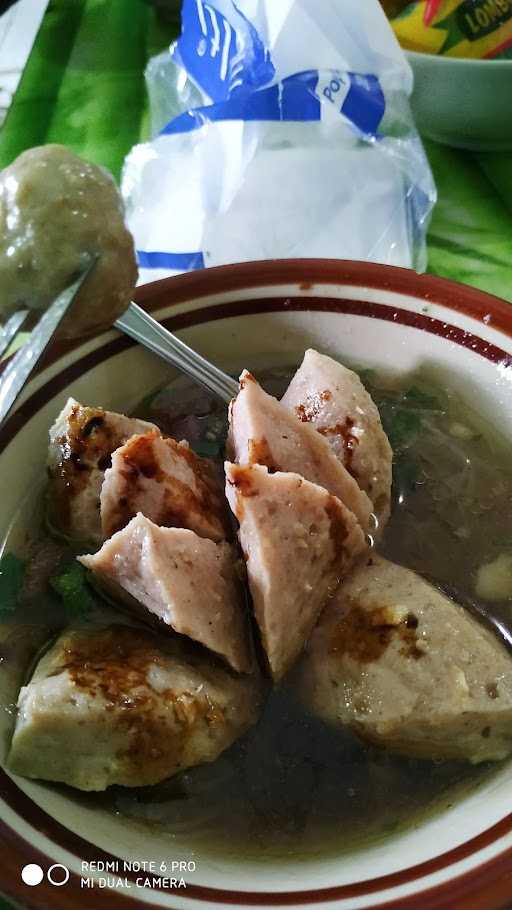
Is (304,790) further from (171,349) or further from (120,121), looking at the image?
(120,121)

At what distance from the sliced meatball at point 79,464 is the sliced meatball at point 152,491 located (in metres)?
0.05

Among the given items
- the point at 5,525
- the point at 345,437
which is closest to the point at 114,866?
the point at 5,525

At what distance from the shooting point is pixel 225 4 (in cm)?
168

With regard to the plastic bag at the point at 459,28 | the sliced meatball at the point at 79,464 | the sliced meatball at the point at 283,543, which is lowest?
the sliced meatball at the point at 79,464

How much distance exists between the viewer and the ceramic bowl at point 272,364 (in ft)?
2.52

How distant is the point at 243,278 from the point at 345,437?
33 centimetres

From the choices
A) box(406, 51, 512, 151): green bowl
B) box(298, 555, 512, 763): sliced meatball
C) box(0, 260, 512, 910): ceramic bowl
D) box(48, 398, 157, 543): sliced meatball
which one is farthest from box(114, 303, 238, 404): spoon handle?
box(406, 51, 512, 151): green bowl

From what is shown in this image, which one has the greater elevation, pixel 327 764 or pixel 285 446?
pixel 285 446

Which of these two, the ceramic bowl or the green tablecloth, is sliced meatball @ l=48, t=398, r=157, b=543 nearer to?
the ceramic bowl

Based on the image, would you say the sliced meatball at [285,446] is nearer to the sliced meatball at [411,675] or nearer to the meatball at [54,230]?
the sliced meatball at [411,675]

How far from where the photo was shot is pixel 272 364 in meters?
1.43

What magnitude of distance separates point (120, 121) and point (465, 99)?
83 cm

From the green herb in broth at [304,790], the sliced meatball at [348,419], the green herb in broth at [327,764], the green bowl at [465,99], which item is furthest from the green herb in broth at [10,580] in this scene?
the green bowl at [465,99]

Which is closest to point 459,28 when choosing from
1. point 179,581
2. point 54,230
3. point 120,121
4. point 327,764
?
point 120,121
